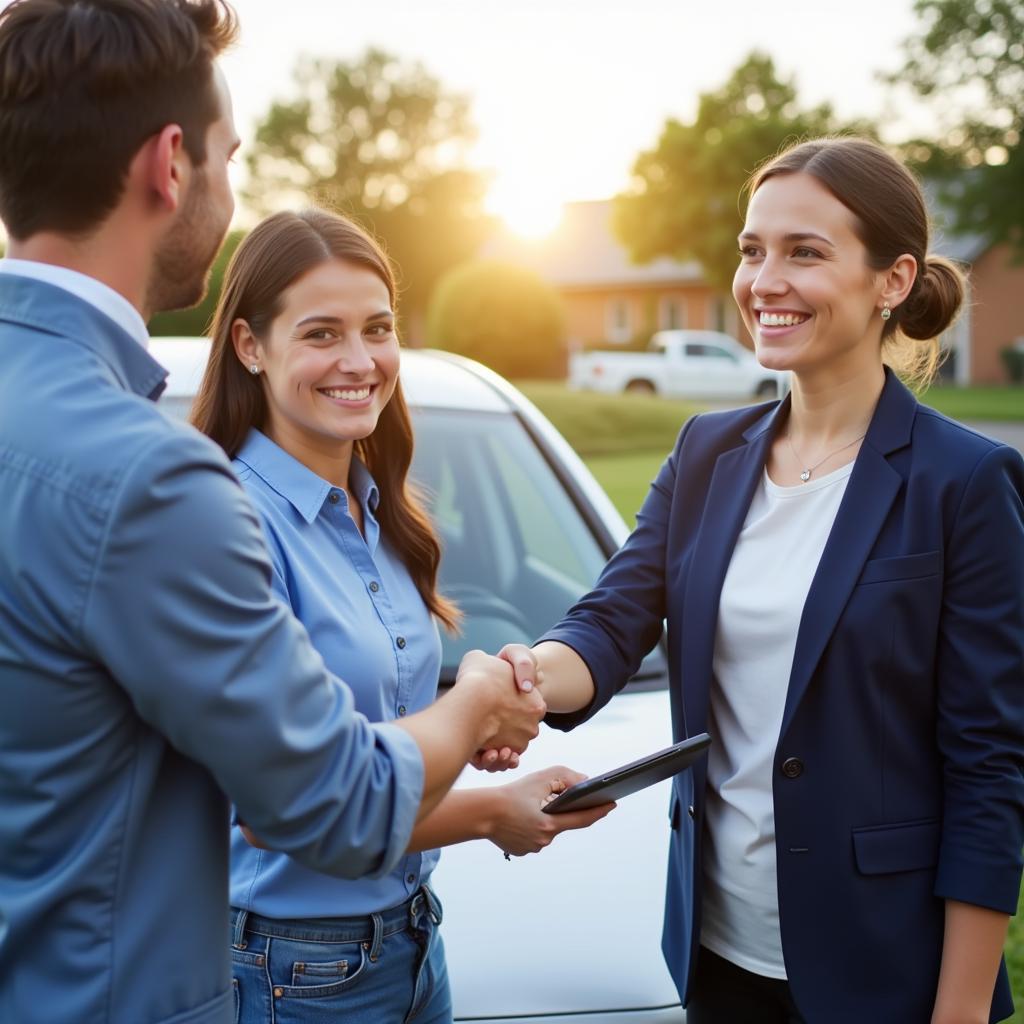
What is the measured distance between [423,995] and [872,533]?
1.05m

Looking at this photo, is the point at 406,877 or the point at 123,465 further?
the point at 406,877

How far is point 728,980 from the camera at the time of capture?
208 centimetres

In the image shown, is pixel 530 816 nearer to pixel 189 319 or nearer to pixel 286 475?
pixel 286 475

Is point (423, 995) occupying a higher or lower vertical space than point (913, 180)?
lower

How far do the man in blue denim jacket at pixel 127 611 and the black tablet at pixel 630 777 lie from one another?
0.58m

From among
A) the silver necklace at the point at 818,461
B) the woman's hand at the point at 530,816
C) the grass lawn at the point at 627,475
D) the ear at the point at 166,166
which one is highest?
the ear at the point at 166,166

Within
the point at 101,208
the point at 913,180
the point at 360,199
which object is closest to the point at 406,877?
the point at 101,208

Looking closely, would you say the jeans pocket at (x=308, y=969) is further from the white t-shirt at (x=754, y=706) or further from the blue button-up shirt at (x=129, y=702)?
the white t-shirt at (x=754, y=706)

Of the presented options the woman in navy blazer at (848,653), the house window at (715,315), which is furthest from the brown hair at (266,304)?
the house window at (715,315)

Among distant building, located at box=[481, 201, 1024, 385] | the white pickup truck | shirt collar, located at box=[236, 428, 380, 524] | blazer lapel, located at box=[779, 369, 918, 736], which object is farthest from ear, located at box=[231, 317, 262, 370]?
distant building, located at box=[481, 201, 1024, 385]

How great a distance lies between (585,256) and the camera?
157 feet

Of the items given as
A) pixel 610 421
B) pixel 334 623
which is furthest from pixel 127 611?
pixel 610 421

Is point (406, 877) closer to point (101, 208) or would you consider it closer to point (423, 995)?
point (423, 995)

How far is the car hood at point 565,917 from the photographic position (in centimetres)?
212
